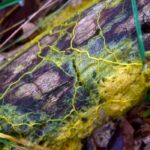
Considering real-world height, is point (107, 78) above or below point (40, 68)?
below

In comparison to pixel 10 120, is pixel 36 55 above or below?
above

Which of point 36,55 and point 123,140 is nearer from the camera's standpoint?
point 36,55

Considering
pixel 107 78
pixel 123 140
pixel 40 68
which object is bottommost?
pixel 123 140

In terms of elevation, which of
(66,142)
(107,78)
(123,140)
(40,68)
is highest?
(40,68)

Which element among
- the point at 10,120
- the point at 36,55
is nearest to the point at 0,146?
the point at 10,120

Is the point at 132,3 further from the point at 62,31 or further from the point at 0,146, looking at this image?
the point at 0,146

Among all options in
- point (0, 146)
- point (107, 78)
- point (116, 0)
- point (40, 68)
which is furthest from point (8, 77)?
point (116, 0)

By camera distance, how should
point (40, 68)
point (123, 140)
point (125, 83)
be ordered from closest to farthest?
point (125, 83) → point (40, 68) → point (123, 140)

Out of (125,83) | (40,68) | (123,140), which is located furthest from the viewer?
(123,140)

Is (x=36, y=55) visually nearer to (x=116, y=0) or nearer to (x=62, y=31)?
(x=62, y=31)
